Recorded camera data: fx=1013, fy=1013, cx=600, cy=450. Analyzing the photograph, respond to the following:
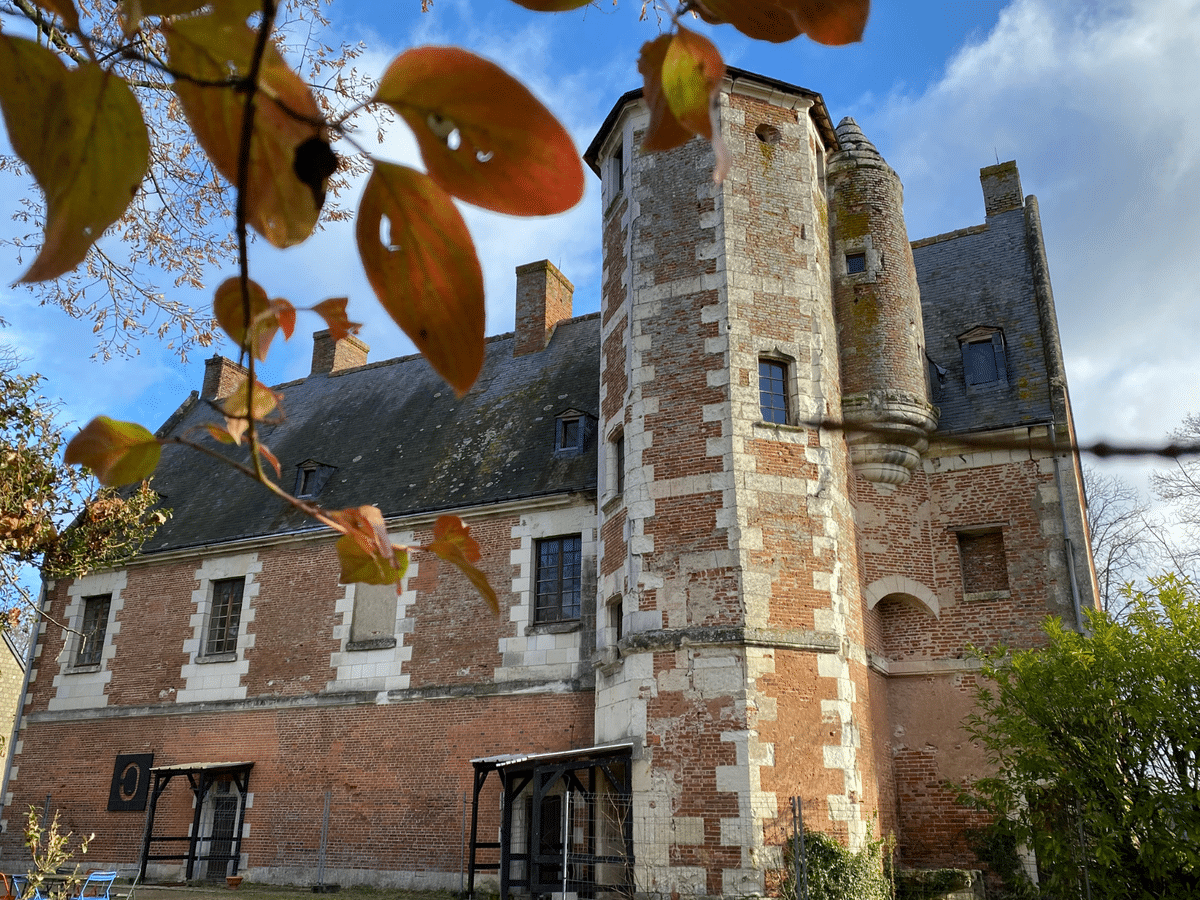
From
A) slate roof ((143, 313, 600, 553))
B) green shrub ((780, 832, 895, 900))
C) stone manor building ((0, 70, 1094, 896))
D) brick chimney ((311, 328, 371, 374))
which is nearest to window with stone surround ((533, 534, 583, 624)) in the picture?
stone manor building ((0, 70, 1094, 896))

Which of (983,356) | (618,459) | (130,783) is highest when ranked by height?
(983,356)

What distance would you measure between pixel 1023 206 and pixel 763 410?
8.89 m

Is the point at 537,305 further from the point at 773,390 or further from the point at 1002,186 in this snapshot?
the point at 1002,186

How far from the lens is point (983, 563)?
14.9m

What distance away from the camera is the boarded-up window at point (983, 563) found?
579 inches

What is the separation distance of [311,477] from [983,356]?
12.4 m

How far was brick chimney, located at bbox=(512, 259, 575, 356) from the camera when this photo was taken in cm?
2075

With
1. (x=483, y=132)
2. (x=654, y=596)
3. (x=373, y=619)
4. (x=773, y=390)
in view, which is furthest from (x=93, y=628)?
(x=483, y=132)

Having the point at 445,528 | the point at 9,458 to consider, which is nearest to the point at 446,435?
the point at 9,458

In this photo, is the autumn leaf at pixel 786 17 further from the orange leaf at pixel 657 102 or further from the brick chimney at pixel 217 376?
the brick chimney at pixel 217 376

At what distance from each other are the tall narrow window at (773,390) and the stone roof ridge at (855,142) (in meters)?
4.85

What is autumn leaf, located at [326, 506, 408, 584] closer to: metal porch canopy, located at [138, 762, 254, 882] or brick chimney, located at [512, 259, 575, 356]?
metal porch canopy, located at [138, 762, 254, 882]

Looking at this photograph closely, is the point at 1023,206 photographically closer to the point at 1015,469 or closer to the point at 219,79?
the point at 1015,469

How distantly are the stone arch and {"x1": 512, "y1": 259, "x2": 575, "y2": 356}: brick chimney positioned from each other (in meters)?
8.73
